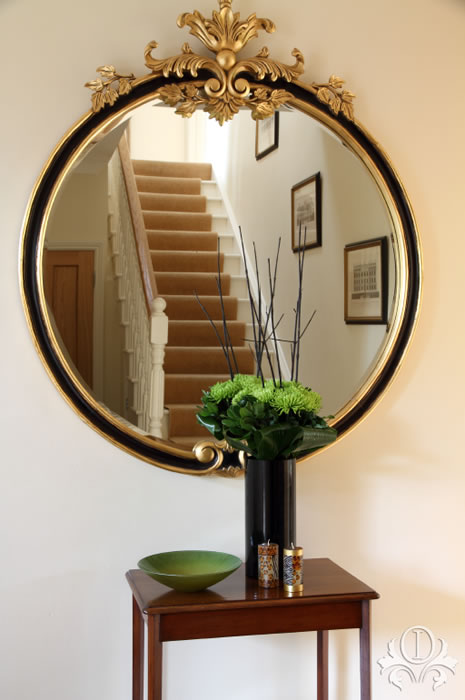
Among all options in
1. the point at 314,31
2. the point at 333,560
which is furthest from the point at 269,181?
Answer: the point at 333,560

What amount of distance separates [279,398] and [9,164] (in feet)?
3.21

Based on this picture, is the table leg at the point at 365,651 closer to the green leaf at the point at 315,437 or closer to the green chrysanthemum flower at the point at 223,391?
the green leaf at the point at 315,437

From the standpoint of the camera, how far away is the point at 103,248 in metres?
2.14

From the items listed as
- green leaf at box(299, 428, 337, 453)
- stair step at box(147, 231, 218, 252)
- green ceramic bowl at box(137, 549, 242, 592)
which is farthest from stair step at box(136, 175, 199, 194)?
green ceramic bowl at box(137, 549, 242, 592)

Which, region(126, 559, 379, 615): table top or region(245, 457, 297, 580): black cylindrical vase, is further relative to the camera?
region(245, 457, 297, 580): black cylindrical vase

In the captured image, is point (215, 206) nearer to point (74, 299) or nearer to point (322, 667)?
point (74, 299)

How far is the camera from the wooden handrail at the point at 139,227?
85.3 inches

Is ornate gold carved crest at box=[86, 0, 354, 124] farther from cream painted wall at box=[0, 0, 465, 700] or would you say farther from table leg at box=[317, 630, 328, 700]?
table leg at box=[317, 630, 328, 700]

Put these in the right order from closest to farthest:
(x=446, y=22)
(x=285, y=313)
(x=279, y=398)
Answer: (x=279, y=398)
(x=285, y=313)
(x=446, y=22)

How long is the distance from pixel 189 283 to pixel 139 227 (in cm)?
21

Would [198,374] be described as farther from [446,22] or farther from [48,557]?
[446,22]

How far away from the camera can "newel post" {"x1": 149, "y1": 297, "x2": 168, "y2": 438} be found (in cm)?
216

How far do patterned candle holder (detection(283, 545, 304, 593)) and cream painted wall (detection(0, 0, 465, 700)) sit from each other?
42 cm

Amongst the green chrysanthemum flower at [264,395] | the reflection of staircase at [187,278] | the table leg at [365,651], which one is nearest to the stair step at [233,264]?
the reflection of staircase at [187,278]
